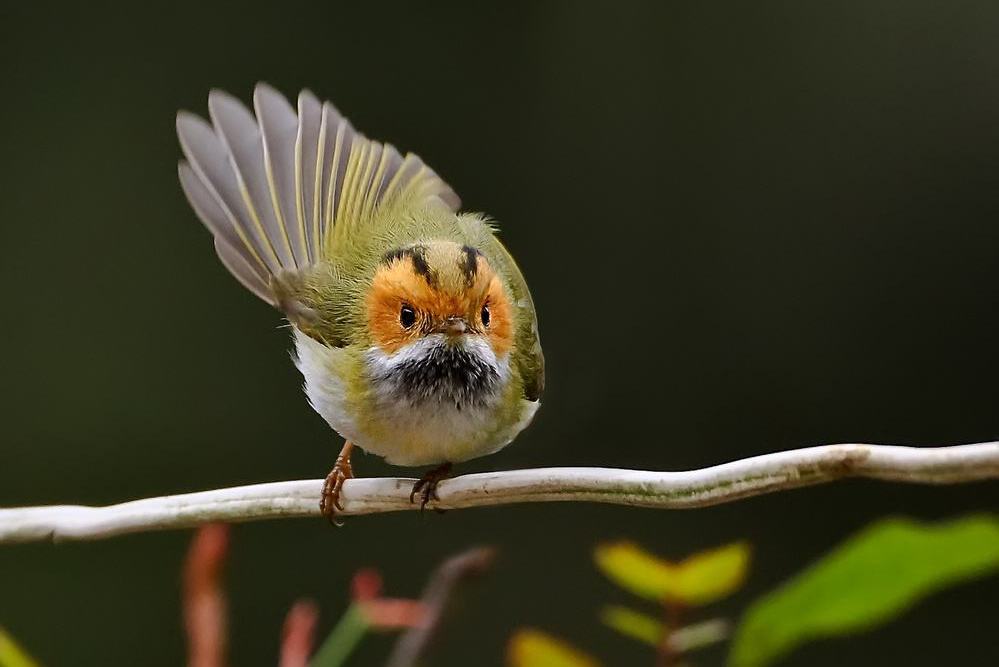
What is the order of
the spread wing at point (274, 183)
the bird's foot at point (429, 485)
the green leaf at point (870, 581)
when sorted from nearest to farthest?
1. the green leaf at point (870, 581)
2. the bird's foot at point (429, 485)
3. the spread wing at point (274, 183)

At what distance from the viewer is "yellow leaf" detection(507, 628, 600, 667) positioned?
1.21 feet

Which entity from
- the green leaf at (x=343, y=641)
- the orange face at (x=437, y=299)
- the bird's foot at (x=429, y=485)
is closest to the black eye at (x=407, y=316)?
the orange face at (x=437, y=299)

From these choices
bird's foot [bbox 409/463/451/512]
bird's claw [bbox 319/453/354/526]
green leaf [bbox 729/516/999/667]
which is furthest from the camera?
bird's claw [bbox 319/453/354/526]

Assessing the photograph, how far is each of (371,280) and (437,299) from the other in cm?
12

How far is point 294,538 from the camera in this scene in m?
2.13

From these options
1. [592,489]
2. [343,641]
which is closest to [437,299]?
[592,489]

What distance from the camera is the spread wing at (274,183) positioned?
53.1 inches

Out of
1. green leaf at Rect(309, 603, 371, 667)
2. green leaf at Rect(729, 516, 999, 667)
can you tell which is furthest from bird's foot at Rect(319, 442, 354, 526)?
green leaf at Rect(729, 516, 999, 667)

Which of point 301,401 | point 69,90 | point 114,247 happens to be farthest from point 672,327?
point 69,90

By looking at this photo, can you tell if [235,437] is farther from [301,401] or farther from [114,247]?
[114,247]

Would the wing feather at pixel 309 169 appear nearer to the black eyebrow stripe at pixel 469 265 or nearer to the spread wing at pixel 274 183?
the spread wing at pixel 274 183

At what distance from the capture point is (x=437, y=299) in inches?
43.2

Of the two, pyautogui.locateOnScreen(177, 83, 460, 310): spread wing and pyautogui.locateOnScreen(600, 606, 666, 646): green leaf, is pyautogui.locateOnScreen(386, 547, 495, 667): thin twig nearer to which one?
pyautogui.locateOnScreen(600, 606, 666, 646): green leaf

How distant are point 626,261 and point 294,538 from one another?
0.76 meters
